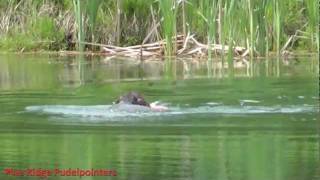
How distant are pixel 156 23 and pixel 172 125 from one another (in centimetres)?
1502

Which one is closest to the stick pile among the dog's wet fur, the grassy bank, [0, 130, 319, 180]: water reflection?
the grassy bank

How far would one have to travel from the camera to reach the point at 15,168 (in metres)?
7.95

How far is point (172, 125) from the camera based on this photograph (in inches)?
416

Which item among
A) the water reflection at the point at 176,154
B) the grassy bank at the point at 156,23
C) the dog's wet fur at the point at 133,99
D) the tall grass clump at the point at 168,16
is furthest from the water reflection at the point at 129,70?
the water reflection at the point at 176,154

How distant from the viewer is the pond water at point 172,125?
8.05 m

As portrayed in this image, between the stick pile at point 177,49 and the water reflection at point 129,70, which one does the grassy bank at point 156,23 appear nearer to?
the stick pile at point 177,49

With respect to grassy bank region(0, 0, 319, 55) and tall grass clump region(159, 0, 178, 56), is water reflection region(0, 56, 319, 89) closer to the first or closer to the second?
grassy bank region(0, 0, 319, 55)

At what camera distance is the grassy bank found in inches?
781

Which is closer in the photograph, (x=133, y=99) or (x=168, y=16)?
(x=133, y=99)

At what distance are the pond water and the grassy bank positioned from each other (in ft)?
5.61

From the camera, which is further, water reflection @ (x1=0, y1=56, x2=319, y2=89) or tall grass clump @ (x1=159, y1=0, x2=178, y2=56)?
tall grass clump @ (x1=159, y1=0, x2=178, y2=56)

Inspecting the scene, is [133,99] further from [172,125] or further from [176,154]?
[176,154]

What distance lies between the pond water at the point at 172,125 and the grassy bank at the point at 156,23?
171cm

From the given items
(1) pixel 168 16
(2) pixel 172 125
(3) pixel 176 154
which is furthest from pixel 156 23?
(3) pixel 176 154
